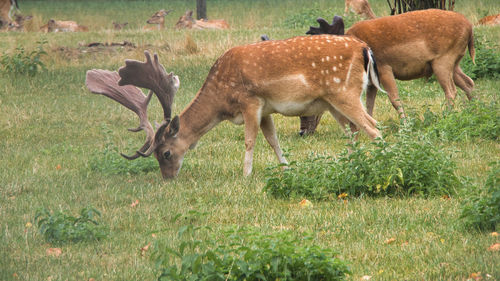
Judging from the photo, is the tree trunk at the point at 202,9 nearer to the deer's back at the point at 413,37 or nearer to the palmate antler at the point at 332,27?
the palmate antler at the point at 332,27

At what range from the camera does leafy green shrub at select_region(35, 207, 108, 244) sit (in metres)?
6.15

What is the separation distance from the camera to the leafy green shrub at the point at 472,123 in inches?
376

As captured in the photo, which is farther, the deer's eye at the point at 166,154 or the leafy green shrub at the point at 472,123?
the leafy green shrub at the point at 472,123

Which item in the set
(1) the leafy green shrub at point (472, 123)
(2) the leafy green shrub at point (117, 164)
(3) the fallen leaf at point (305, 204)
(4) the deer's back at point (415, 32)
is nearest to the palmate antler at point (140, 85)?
(2) the leafy green shrub at point (117, 164)

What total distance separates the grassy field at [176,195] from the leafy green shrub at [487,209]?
0.34ft

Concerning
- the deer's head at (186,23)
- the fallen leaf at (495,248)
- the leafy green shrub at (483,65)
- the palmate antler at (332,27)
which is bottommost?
the deer's head at (186,23)

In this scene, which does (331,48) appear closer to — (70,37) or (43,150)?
(43,150)

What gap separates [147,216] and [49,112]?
6.68 m

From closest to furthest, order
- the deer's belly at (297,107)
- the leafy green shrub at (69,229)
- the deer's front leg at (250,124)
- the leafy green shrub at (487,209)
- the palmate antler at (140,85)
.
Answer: the leafy green shrub at (487,209) < the leafy green shrub at (69,229) < the deer's belly at (297,107) < the deer's front leg at (250,124) < the palmate antler at (140,85)

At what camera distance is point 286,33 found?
18.9 m

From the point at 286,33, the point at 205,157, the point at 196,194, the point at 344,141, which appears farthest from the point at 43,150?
the point at 286,33

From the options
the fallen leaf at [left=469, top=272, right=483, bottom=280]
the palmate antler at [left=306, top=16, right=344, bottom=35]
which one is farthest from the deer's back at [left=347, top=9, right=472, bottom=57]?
the fallen leaf at [left=469, top=272, right=483, bottom=280]

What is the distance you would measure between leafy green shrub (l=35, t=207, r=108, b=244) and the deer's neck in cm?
279

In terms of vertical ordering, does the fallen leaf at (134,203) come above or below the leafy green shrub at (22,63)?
above
